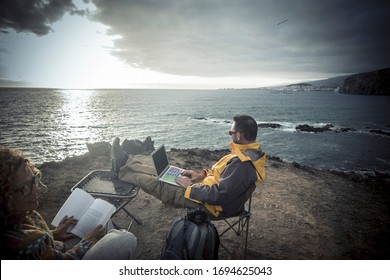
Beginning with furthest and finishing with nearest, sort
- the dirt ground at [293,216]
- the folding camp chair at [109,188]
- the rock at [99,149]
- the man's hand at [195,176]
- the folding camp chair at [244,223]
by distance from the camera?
the rock at [99,149], the dirt ground at [293,216], the man's hand at [195,176], the folding camp chair at [109,188], the folding camp chair at [244,223]

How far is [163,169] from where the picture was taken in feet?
13.6

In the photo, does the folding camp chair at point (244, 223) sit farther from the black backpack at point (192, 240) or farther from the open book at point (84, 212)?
the open book at point (84, 212)

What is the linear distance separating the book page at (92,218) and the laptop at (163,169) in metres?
1.20

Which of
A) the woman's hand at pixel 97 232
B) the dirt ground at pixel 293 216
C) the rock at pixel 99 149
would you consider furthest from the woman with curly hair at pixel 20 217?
the rock at pixel 99 149

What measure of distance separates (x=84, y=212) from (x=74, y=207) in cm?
13

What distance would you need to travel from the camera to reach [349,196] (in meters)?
7.34

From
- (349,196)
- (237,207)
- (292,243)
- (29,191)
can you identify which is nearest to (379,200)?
(349,196)

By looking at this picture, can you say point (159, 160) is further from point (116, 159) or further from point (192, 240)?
point (192, 240)

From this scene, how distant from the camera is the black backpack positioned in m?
2.65

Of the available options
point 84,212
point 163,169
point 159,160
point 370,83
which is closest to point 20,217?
point 84,212

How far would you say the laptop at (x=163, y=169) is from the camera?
3.73 m

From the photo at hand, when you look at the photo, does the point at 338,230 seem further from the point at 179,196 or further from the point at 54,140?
the point at 54,140

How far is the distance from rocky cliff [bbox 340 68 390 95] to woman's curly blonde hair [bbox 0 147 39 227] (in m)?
142

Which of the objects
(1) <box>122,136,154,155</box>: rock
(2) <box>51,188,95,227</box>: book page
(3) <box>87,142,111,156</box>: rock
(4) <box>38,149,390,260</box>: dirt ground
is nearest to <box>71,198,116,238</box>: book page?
(2) <box>51,188,95,227</box>: book page
